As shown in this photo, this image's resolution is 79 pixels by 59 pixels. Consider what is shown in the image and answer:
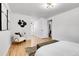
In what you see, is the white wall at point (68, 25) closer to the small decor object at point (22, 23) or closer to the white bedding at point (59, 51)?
the white bedding at point (59, 51)

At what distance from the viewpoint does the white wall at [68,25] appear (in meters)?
1.40

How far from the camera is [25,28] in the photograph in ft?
11.0

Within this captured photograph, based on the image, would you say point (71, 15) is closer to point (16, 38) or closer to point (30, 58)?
point (30, 58)

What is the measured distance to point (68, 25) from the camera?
5.06 ft

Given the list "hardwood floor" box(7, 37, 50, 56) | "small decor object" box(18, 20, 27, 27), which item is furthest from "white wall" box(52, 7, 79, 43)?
"small decor object" box(18, 20, 27, 27)

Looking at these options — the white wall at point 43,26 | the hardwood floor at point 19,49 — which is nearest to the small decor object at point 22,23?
the white wall at point 43,26

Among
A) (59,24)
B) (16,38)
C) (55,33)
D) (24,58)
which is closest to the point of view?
(24,58)

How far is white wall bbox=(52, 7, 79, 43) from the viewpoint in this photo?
1.40m

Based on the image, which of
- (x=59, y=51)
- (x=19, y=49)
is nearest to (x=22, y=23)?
(x=19, y=49)

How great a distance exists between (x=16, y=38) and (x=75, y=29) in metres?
1.79

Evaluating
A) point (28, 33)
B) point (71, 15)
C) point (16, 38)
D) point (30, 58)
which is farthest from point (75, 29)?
point (28, 33)

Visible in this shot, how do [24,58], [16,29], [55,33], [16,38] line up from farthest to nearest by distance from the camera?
[16,29] → [16,38] → [55,33] → [24,58]

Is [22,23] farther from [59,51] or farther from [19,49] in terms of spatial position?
[59,51]

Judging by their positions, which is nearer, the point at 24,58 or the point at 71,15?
the point at 24,58
